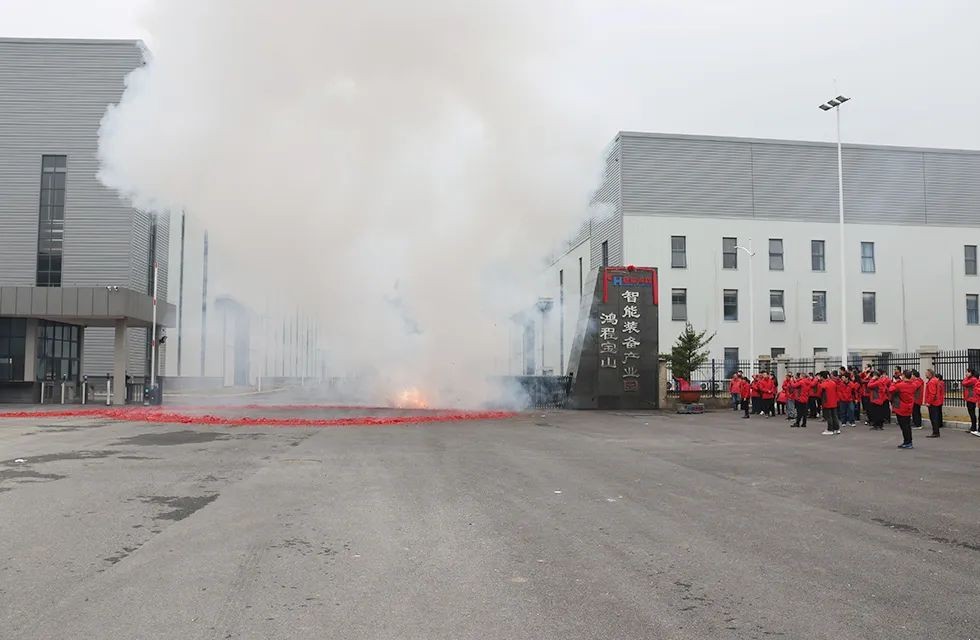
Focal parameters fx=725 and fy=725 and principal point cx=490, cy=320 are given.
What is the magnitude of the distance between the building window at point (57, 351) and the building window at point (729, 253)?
3652 cm

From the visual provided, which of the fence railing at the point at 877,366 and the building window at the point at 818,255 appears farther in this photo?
the building window at the point at 818,255

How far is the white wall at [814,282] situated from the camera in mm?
42344

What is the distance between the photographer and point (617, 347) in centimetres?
2825

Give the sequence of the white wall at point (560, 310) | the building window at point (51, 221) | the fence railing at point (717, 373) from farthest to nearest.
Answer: the building window at point (51, 221), the fence railing at point (717, 373), the white wall at point (560, 310)

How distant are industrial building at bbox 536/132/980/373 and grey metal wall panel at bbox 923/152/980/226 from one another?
0.07m

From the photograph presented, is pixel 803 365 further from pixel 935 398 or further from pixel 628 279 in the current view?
pixel 935 398

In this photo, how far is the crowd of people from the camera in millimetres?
15940

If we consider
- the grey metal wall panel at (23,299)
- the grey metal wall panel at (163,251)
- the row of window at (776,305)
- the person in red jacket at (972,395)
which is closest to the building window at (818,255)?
the row of window at (776,305)

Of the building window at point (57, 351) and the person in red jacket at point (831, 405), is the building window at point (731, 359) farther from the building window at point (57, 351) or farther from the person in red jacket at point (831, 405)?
the building window at point (57, 351)

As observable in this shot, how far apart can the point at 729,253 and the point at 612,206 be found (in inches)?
295

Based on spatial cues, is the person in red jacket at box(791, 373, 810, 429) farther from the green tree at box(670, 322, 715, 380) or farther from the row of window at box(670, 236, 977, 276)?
the row of window at box(670, 236, 977, 276)

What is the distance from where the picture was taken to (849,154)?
4156 centimetres

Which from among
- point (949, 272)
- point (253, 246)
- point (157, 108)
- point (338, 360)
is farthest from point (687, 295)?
point (157, 108)

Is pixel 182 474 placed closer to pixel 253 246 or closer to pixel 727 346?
pixel 253 246
